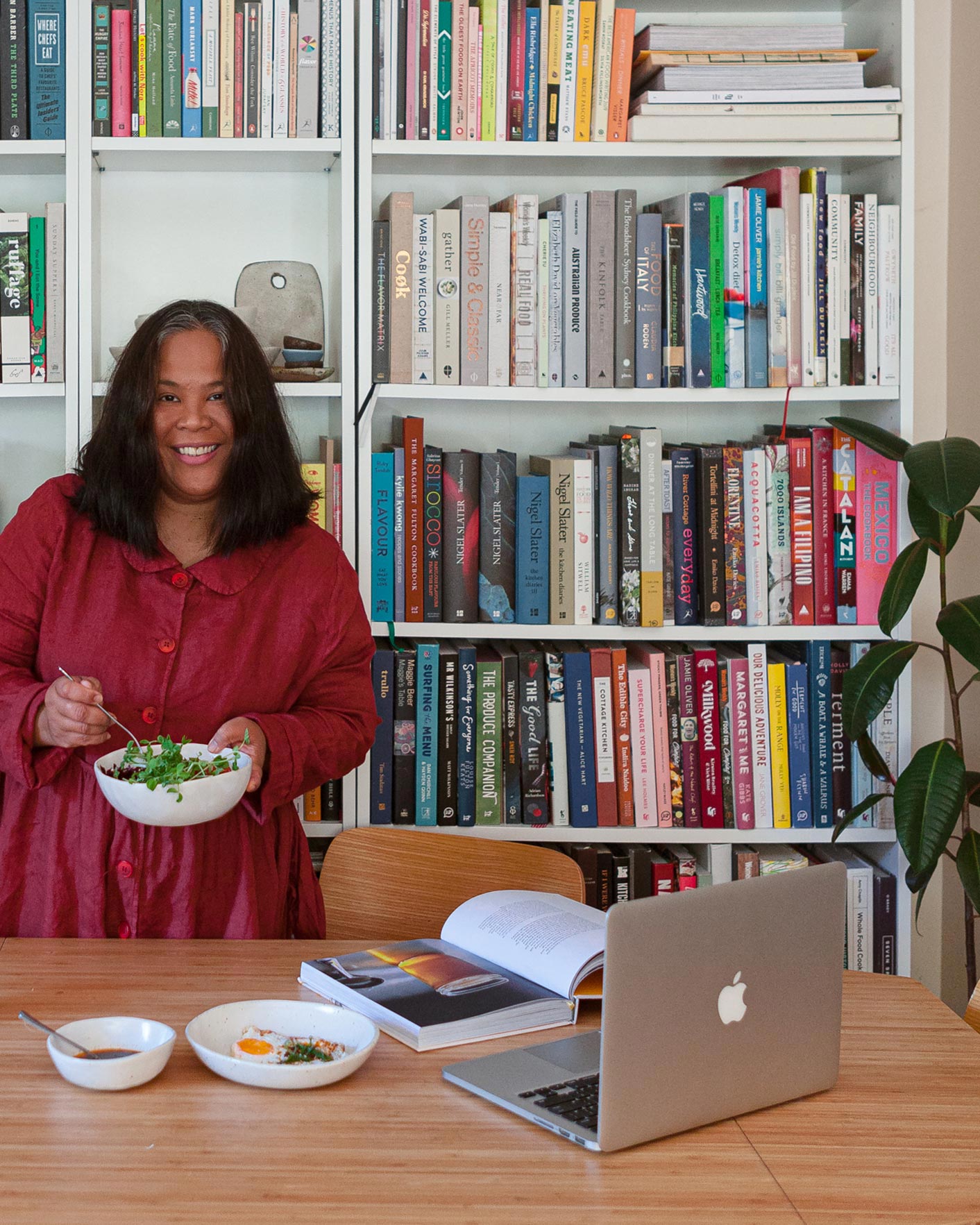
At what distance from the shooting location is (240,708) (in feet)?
6.04

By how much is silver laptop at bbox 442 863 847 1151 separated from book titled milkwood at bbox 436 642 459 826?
1243 millimetres

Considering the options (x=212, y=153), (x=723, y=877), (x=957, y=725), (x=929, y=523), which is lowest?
(x=723, y=877)

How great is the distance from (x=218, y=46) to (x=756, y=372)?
46.7 inches

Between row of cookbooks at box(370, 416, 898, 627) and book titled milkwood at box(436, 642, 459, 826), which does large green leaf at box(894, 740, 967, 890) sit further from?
book titled milkwood at box(436, 642, 459, 826)

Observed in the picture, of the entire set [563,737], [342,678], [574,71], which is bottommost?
[563,737]

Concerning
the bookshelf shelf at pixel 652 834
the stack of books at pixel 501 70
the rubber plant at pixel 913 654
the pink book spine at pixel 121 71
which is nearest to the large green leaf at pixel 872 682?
the rubber plant at pixel 913 654

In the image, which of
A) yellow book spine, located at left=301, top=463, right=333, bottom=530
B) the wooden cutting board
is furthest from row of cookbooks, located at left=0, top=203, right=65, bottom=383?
yellow book spine, located at left=301, top=463, right=333, bottom=530

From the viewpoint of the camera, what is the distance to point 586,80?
95.3 inches

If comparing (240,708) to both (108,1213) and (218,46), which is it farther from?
(218,46)

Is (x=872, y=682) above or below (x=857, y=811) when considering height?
above

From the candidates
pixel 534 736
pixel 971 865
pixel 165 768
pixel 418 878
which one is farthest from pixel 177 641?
pixel 971 865

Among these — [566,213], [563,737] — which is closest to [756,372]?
[566,213]

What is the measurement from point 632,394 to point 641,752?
698mm

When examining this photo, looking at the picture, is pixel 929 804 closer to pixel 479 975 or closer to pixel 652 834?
pixel 652 834
